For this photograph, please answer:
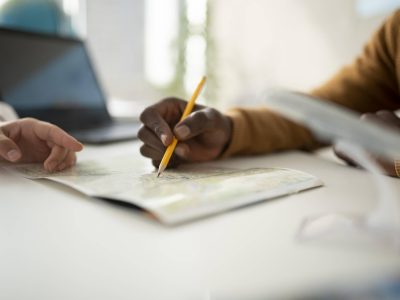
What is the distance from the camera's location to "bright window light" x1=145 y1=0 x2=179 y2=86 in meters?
2.11

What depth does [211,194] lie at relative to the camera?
39 centimetres

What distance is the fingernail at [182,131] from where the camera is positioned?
0.55 metres

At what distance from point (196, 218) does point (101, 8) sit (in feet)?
5.98

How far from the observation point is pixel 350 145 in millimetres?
287

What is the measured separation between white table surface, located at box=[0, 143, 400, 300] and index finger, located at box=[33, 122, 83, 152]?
0.43 ft

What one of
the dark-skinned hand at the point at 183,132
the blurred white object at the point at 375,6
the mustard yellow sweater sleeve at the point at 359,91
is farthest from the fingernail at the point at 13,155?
the blurred white object at the point at 375,6

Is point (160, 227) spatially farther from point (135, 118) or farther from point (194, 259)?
point (135, 118)

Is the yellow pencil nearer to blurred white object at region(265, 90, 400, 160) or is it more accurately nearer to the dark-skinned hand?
the dark-skinned hand

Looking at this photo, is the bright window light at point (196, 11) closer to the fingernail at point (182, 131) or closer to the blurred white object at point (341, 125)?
the fingernail at point (182, 131)

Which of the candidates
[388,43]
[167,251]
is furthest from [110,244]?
[388,43]

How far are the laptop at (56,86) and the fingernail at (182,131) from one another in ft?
1.00

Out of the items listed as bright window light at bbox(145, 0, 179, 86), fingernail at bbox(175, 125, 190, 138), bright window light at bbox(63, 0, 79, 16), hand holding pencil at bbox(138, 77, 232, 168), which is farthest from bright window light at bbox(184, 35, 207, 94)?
fingernail at bbox(175, 125, 190, 138)

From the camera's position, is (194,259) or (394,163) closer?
(194,259)

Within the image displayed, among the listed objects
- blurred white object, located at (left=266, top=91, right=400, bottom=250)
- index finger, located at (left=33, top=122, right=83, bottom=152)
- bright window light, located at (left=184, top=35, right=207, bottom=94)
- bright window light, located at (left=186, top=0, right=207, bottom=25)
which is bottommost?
bright window light, located at (left=184, top=35, right=207, bottom=94)
